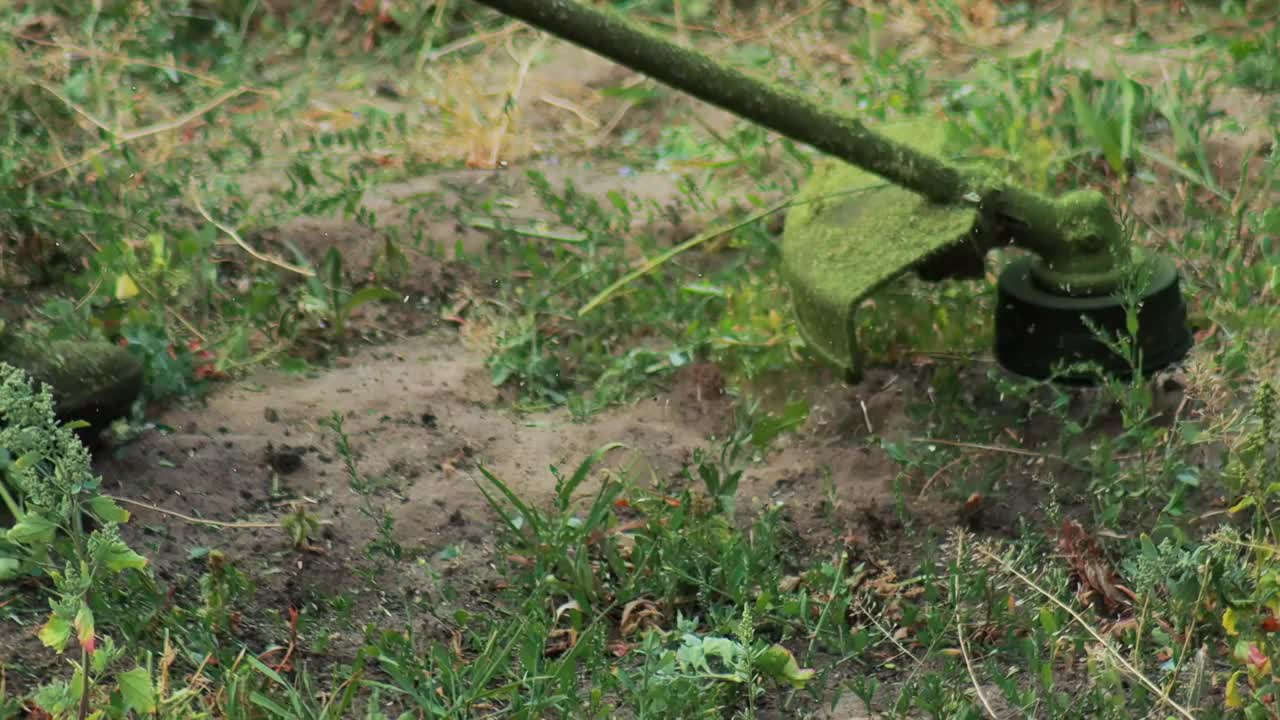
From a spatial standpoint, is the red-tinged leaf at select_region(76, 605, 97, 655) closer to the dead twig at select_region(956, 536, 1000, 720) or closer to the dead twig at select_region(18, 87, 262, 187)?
the dead twig at select_region(956, 536, 1000, 720)

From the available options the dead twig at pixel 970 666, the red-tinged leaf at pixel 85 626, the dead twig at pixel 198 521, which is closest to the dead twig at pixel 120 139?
the dead twig at pixel 198 521

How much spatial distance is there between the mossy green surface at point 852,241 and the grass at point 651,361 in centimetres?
18

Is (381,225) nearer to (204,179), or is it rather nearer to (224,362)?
(204,179)

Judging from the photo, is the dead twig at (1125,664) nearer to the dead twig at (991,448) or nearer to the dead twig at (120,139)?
the dead twig at (991,448)

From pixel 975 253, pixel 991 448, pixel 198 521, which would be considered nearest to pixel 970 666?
pixel 991 448

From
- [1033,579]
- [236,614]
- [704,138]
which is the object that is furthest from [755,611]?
[704,138]

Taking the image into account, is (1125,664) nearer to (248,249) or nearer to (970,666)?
(970,666)

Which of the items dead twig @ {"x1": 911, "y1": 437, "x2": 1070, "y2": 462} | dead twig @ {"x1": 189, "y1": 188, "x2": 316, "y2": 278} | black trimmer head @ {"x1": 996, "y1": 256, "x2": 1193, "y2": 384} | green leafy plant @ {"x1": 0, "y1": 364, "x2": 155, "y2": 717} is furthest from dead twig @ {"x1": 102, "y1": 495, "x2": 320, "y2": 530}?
black trimmer head @ {"x1": 996, "y1": 256, "x2": 1193, "y2": 384}

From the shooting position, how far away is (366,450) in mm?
2768

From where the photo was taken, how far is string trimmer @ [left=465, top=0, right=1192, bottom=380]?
8.49 feet

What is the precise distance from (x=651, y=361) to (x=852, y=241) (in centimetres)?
51

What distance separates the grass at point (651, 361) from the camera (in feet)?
7.00

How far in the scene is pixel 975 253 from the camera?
8.94ft

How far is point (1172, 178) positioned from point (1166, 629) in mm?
1644
